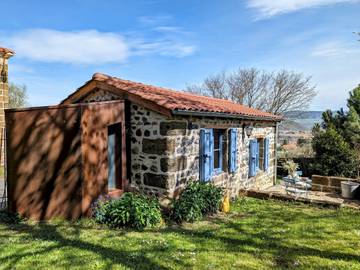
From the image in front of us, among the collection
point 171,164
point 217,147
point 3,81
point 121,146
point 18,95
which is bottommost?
point 171,164

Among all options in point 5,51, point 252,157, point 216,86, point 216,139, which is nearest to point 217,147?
point 216,139

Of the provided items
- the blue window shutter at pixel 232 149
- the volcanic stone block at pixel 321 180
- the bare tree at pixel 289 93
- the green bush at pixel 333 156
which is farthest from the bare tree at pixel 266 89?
the blue window shutter at pixel 232 149

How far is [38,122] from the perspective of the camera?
6.11 m

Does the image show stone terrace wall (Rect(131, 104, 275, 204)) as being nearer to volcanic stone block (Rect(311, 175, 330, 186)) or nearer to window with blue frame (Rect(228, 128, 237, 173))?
window with blue frame (Rect(228, 128, 237, 173))

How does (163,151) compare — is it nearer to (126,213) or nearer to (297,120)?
(126,213)

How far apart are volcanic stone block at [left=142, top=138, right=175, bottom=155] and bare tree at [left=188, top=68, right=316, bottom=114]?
22.1 meters

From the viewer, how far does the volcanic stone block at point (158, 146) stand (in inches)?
279

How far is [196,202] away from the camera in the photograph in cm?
732

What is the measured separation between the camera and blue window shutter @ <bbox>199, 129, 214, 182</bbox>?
27.2 ft

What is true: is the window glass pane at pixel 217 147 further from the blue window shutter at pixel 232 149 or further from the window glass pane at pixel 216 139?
the blue window shutter at pixel 232 149

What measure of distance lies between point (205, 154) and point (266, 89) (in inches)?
847

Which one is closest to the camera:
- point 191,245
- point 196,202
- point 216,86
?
point 191,245

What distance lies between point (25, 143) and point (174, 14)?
29.2 ft

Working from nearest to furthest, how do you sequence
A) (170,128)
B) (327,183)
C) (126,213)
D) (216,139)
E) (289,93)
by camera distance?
(126,213)
(170,128)
(216,139)
(327,183)
(289,93)
